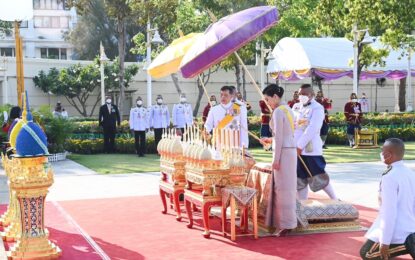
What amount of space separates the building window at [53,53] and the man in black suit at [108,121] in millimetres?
43764

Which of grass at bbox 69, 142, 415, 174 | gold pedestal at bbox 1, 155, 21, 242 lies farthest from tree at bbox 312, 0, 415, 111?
gold pedestal at bbox 1, 155, 21, 242

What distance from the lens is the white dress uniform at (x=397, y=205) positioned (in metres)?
5.27

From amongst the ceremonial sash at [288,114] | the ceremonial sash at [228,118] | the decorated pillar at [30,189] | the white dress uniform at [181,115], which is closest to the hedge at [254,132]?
the white dress uniform at [181,115]

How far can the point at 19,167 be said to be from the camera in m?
6.62

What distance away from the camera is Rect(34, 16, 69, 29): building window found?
64800 mm

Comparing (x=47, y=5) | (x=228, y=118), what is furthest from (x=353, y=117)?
(x=47, y=5)

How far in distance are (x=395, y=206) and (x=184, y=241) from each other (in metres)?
2.78

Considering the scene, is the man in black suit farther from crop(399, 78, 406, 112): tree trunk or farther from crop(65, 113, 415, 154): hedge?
crop(399, 78, 406, 112): tree trunk

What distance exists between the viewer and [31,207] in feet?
21.7

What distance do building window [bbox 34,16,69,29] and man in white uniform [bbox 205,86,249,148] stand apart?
5745 centimetres

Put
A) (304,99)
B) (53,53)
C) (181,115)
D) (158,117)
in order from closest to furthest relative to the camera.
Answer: (304,99) → (158,117) → (181,115) → (53,53)

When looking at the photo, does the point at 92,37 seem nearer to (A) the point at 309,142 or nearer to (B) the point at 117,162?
(B) the point at 117,162

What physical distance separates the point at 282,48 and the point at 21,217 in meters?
20.9

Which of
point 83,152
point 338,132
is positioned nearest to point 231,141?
point 83,152
